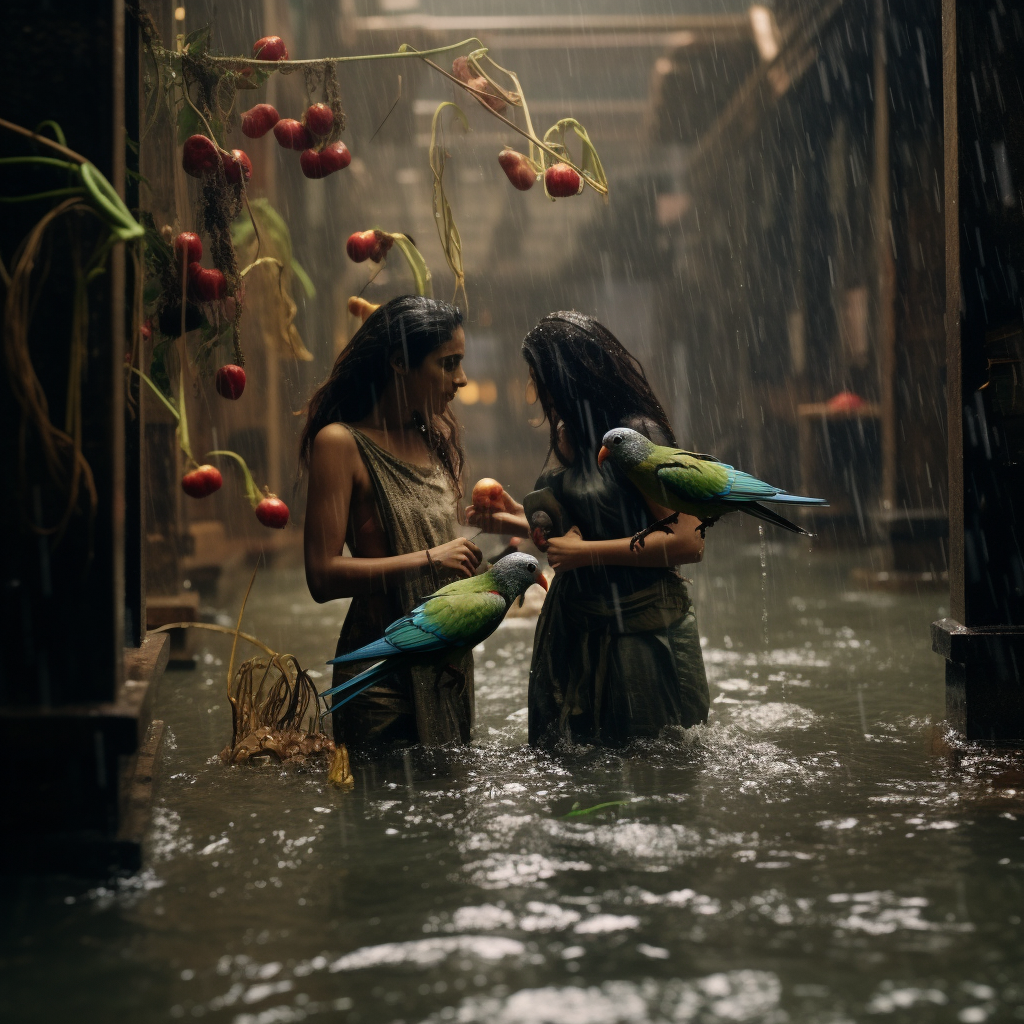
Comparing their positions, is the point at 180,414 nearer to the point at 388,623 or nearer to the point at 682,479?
the point at 388,623

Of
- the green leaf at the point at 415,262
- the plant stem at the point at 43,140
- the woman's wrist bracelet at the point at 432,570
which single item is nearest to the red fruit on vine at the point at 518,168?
the green leaf at the point at 415,262

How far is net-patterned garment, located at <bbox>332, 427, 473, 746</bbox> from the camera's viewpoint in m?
3.36

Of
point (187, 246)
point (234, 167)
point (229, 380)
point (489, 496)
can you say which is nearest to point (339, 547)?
point (489, 496)

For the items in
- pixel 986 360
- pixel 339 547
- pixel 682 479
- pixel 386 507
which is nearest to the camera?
pixel 682 479

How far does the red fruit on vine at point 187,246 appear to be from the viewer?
345 centimetres

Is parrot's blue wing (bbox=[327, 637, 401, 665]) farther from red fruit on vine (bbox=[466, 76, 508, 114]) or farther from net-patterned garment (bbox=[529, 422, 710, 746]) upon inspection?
red fruit on vine (bbox=[466, 76, 508, 114])

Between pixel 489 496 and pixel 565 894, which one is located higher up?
pixel 489 496

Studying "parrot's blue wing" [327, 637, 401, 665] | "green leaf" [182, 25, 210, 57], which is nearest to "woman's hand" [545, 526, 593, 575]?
"parrot's blue wing" [327, 637, 401, 665]

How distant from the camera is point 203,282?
3.50 meters

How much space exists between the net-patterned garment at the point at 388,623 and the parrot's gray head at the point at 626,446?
0.68 meters

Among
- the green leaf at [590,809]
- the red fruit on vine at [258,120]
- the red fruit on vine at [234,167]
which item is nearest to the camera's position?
the green leaf at [590,809]

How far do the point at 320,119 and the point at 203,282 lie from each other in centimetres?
71

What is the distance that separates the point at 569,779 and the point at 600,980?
1.23 metres

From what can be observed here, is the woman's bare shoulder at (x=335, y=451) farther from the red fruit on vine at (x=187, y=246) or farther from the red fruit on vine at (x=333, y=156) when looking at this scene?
the red fruit on vine at (x=333, y=156)
